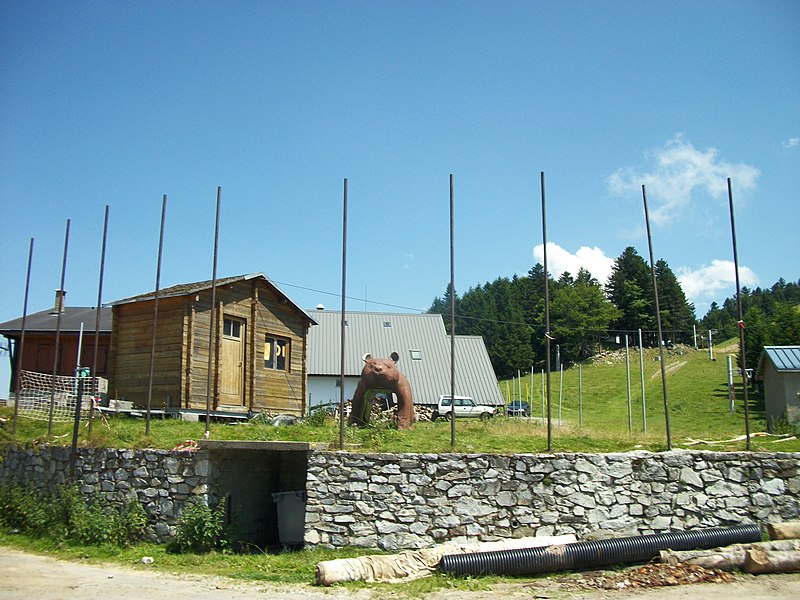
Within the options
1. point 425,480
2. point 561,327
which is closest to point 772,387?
point 425,480

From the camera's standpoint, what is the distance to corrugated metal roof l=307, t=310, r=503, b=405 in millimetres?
38406

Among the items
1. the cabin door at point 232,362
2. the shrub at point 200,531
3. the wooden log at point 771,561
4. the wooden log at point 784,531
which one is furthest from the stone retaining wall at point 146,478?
the wooden log at point 784,531

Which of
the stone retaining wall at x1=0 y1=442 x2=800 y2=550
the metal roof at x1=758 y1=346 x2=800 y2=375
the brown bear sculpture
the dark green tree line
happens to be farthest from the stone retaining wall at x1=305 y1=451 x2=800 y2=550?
the dark green tree line

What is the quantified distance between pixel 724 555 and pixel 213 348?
14578 mm

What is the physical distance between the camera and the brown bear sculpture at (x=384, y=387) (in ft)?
52.5

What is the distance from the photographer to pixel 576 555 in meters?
10.6

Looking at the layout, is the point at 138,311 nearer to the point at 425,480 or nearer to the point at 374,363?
the point at 374,363

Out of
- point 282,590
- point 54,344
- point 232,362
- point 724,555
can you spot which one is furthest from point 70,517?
point 54,344

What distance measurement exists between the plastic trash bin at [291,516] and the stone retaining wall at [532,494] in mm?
1977

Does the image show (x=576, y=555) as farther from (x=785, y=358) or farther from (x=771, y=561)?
(x=785, y=358)

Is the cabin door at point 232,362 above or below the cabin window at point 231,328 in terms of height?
below

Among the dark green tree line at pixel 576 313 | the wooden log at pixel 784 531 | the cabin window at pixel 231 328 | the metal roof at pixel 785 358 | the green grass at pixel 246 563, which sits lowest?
the green grass at pixel 246 563

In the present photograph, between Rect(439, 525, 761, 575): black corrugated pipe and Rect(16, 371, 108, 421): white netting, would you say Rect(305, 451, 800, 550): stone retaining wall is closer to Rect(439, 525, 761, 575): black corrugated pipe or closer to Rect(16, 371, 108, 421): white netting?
Rect(439, 525, 761, 575): black corrugated pipe

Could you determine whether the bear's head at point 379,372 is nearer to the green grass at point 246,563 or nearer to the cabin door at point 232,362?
the green grass at point 246,563
